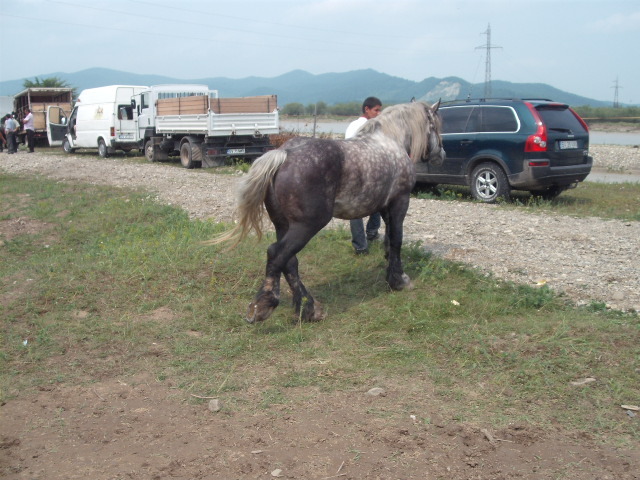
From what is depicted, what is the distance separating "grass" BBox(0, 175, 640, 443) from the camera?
467cm

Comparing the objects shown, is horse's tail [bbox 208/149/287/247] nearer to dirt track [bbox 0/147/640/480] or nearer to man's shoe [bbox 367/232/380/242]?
dirt track [bbox 0/147/640/480]

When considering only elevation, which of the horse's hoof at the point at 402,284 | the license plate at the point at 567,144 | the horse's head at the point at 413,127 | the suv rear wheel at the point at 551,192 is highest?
the horse's head at the point at 413,127

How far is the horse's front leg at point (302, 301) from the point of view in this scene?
6141 millimetres

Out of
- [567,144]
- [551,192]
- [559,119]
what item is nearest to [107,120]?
[551,192]

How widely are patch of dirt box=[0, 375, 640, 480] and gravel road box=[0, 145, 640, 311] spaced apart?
267cm

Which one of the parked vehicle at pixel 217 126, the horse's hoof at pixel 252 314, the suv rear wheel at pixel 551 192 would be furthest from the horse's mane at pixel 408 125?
the parked vehicle at pixel 217 126

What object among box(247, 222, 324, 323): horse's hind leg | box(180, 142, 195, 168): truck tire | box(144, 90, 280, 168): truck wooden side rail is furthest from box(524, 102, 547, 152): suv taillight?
box(180, 142, 195, 168): truck tire

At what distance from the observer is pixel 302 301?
6.16 m

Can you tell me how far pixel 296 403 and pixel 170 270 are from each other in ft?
11.3

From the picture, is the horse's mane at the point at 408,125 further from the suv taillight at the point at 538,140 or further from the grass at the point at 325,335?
the suv taillight at the point at 538,140

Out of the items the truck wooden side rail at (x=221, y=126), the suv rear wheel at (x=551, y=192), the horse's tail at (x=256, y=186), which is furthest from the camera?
the truck wooden side rail at (x=221, y=126)

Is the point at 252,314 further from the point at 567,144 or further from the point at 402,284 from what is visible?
the point at 567,144

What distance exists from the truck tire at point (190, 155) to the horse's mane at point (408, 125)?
13.3 meters

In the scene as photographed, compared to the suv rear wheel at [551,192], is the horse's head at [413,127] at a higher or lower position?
higher
